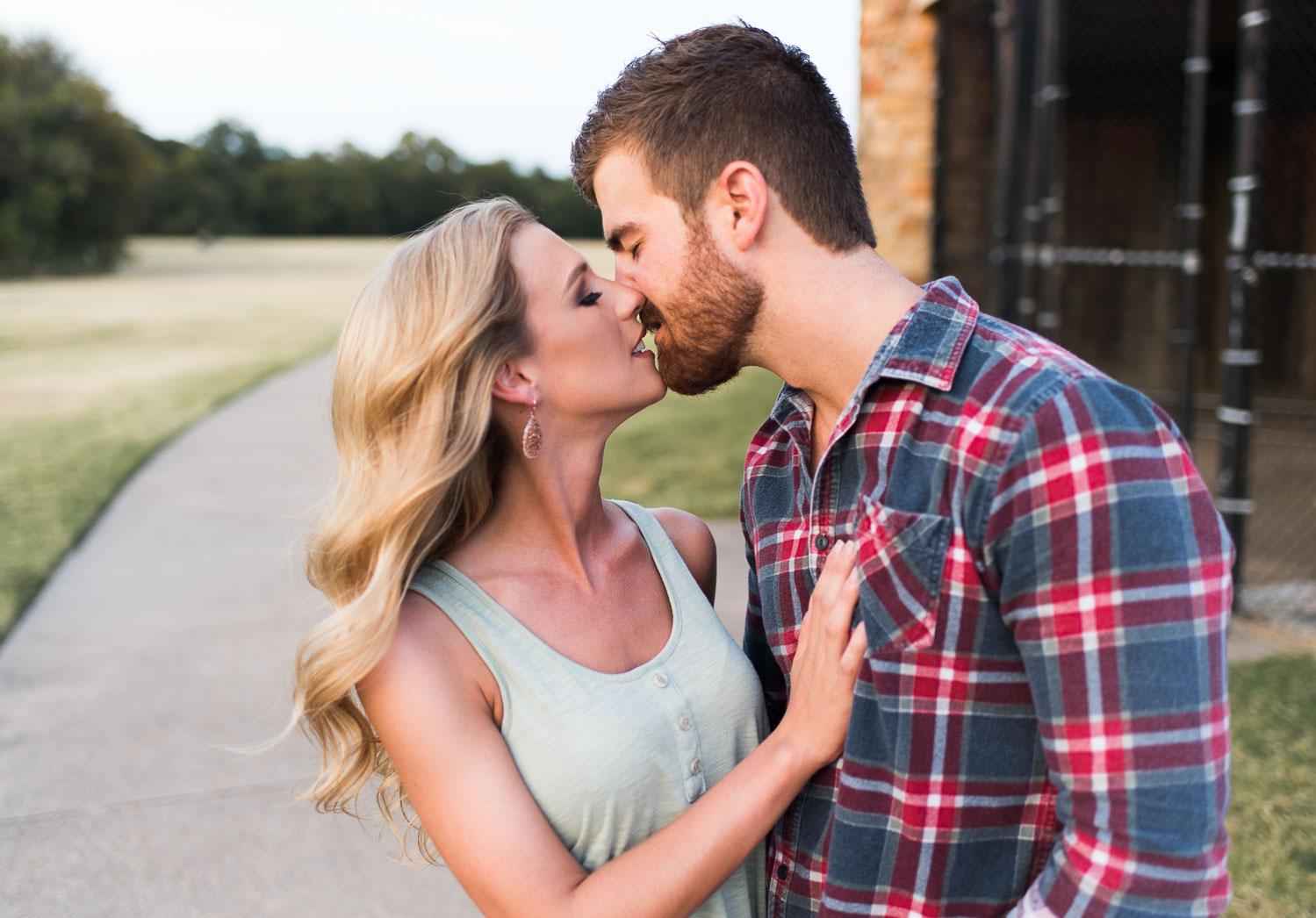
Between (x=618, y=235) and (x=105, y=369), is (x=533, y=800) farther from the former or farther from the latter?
(x=105, y=369)

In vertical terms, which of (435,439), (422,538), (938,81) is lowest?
(422,538)

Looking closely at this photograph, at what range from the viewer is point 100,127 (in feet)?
157

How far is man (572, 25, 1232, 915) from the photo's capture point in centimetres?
129

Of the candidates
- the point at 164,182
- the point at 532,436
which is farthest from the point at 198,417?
the point at 164,182

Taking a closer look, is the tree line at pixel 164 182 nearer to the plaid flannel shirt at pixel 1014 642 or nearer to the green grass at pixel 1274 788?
the green grass at pixel 1274 788

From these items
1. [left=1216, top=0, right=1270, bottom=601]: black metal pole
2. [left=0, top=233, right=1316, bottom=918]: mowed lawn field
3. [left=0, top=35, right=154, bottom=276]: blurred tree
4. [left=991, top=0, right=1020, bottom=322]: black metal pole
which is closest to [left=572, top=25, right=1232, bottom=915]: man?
[left=0, top=233, right=1316, bottom=918]: mowed lawn field

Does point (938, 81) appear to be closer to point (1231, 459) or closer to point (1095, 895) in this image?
point (1231, 459)

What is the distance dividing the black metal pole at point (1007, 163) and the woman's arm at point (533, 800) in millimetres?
6157

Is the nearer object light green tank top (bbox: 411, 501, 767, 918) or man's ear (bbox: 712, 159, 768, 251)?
light green tank top (bbox: 411, 501, 767, 918)

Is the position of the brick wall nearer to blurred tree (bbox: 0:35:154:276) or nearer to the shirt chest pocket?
the shirt chest pocket

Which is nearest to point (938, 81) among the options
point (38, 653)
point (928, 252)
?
point (928, 252)

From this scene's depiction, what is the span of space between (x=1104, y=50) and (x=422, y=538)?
11.0 meters

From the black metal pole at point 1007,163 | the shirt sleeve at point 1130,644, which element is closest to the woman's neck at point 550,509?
the shirt sleeve at point 1130,644

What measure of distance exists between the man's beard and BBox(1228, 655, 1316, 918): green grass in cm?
228
